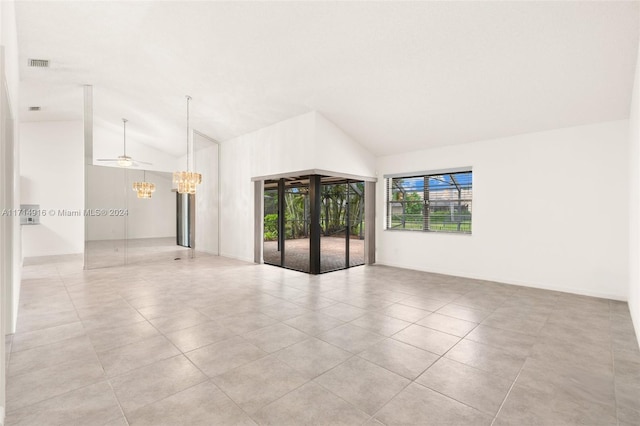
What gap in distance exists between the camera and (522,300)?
14.9ft

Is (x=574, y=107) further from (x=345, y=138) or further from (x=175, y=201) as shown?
(x=175, y=201)

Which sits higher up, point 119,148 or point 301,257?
point 119,148

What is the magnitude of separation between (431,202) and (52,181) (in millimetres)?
10607

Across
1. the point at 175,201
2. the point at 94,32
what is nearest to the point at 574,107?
the point at 94,32

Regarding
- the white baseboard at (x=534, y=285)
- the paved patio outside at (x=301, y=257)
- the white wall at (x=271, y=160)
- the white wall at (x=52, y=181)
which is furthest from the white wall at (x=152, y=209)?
the white baseboard at (x=534, y=285)

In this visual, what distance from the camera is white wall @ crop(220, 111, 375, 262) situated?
20.2 feet

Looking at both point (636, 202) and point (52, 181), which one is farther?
point (52, 181)

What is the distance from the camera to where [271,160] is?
281 inches

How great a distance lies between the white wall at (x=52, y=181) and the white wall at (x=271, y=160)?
14.8 feet

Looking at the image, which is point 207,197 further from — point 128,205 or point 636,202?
point 636,202

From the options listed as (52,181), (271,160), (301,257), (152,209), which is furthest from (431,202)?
(52,181)

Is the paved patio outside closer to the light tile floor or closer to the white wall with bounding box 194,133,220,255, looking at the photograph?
the light tile floor

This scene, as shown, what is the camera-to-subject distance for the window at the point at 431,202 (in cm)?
630

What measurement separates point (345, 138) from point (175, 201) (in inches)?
244
